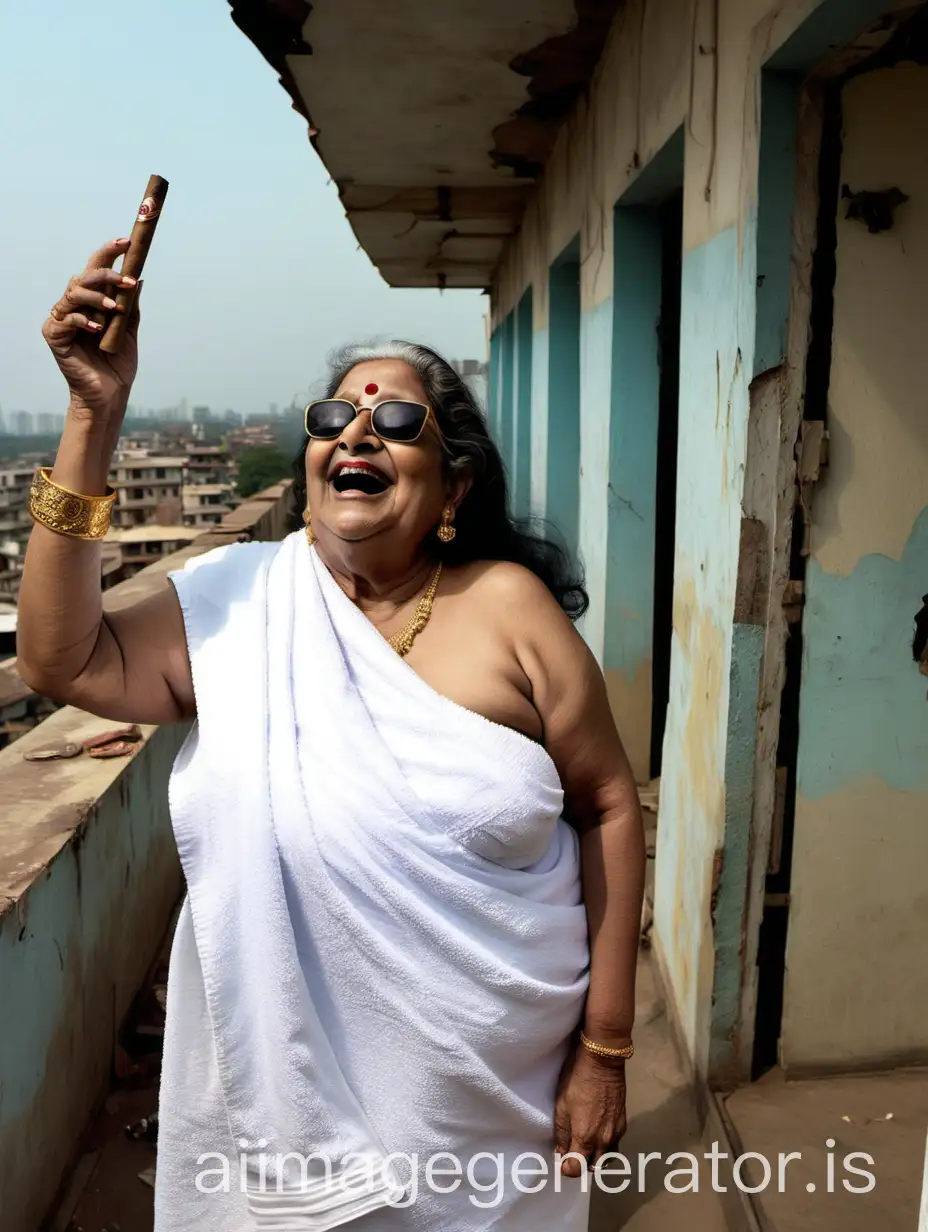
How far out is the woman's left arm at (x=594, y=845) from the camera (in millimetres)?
1725

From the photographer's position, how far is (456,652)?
5.61 ft

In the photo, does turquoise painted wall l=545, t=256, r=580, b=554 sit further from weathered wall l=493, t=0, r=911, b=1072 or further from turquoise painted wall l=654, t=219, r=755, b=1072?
turquoise painted wall l=654, t=219, r=755, b=1072

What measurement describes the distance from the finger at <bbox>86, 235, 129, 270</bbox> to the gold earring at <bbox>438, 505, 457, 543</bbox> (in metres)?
0.69

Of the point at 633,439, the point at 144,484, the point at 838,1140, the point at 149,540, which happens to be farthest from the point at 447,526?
the point at 144,484

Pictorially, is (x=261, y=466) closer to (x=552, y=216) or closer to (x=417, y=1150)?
(x=552, y=216)

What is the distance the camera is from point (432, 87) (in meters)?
4.79

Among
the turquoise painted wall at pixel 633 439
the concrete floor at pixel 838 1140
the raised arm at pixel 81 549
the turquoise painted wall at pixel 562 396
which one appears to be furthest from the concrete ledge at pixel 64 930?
the turquoise painted wall at pixel 562 396

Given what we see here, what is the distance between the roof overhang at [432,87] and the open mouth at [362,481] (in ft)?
9.76

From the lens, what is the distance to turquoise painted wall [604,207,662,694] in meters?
4.15

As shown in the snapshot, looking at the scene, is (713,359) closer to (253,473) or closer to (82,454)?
→ (82,454)

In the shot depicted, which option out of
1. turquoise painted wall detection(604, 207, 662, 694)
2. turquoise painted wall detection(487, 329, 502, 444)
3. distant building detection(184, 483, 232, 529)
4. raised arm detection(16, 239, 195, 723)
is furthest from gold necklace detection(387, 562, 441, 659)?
distant building detection(184, 483, 232, 529)

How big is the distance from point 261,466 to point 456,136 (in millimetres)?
56174

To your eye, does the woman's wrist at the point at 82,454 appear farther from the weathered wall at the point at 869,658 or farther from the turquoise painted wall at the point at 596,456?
the turquoise painted wall at the point at 596,456

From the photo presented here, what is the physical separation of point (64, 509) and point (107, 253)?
0.39 metres
